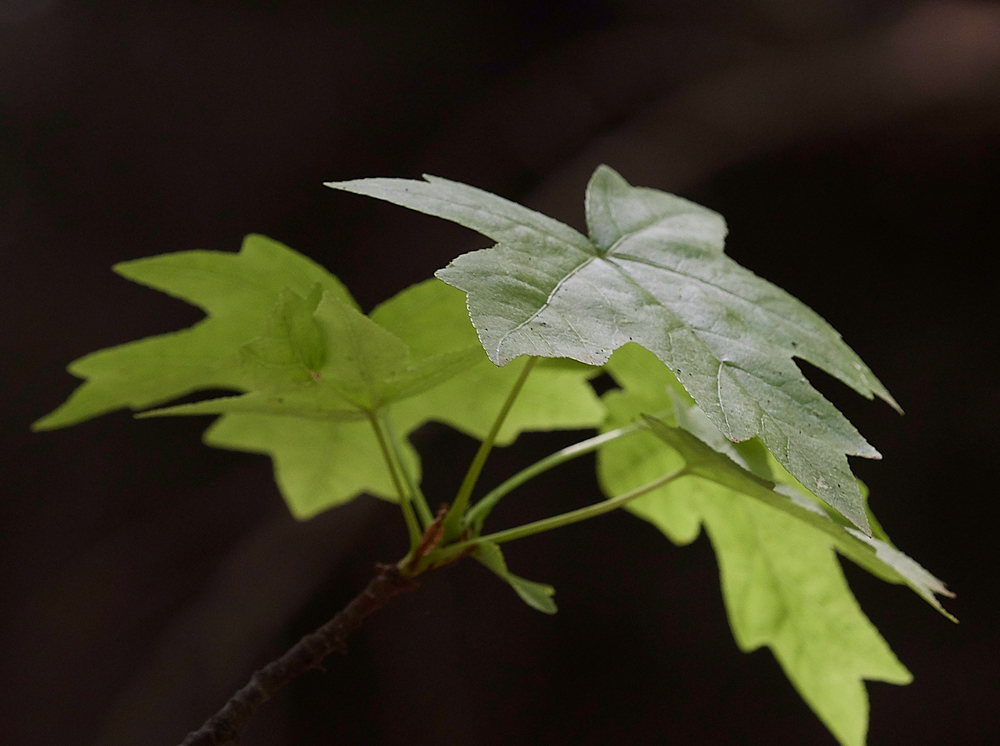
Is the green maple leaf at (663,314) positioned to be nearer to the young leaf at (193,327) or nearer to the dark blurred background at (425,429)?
the young leaf at (193,327)

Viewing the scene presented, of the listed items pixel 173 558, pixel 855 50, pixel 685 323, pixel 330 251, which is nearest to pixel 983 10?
pixel 855 50

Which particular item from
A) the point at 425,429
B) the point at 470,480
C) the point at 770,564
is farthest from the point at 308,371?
the point at 425,429

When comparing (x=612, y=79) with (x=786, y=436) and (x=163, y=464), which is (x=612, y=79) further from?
(x=786, y=436)

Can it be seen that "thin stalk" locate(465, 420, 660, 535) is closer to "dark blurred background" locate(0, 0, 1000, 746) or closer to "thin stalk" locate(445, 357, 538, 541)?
"thin stalk" locate(445, 357, 538, 541)

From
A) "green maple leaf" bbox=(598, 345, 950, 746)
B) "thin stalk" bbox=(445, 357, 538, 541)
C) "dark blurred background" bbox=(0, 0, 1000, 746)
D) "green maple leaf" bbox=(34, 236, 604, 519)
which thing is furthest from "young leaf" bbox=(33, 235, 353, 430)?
"dark blurred background" bbox=(0, 0, 1000, 746)

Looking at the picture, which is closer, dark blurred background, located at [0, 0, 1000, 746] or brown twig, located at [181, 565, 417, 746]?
brown twig, located at [181, 565, 417, 746]

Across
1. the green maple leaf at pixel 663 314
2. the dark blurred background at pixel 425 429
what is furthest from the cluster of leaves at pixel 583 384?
the dark blurred background at pixel 425 429
